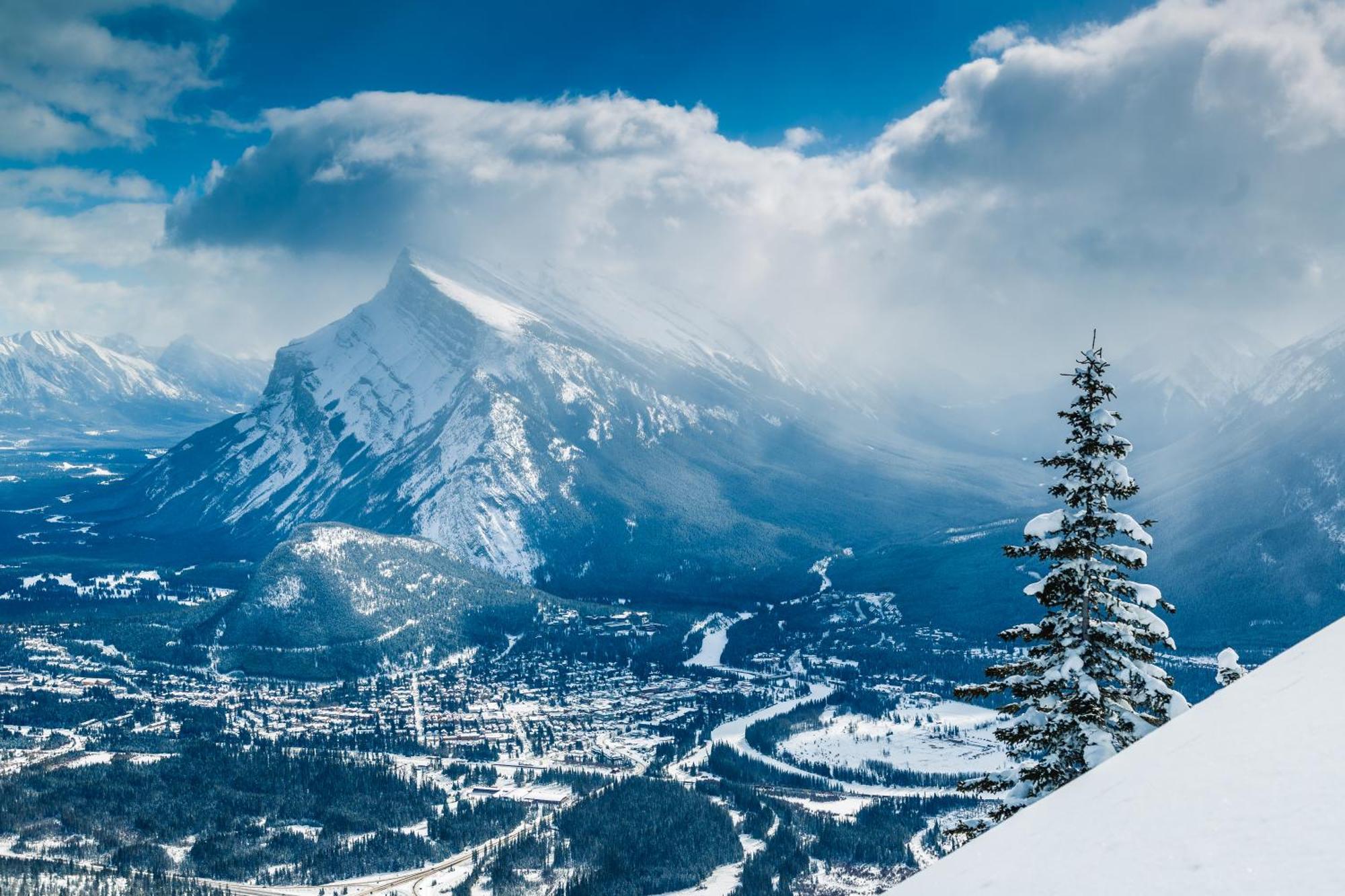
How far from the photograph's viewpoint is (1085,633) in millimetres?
22688

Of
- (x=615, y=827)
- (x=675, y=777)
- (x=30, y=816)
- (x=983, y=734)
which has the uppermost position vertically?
(x=983, y=734)

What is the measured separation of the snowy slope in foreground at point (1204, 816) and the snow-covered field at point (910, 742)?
152 metres

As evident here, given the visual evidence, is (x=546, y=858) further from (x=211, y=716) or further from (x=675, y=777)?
(x=211, y=716)

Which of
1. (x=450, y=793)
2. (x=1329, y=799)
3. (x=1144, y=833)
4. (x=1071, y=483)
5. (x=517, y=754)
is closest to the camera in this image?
(x=1329, y=799)

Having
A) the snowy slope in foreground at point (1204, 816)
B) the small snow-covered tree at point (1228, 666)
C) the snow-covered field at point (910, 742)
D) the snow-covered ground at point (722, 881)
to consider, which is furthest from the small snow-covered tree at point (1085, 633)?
the snow-covered field at point (910, 742)

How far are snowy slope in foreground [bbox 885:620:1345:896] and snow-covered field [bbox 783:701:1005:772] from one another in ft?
499

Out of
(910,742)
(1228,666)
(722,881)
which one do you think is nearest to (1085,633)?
(1228,666)

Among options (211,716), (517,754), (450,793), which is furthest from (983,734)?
(211,716)

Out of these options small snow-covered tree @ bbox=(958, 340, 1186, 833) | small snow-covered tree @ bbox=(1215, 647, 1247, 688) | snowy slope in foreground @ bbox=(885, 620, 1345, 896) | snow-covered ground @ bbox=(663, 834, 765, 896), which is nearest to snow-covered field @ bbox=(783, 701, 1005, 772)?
snow-covered ground @ bbox=(663, 834, 765, 896)

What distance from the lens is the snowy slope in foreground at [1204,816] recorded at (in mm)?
8352

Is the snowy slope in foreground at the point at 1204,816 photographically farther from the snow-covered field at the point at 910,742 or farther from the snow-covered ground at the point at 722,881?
the snow-covered field at the point at 910,742

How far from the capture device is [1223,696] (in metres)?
11.6

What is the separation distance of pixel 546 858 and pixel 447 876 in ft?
36.9

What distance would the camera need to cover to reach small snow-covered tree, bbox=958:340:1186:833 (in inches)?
857
